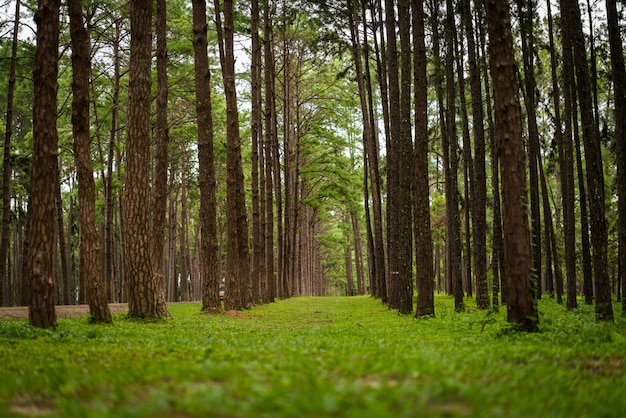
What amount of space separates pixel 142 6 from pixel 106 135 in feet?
60.3

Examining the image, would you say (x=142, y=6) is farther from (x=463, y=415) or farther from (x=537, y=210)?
(x=537, y=210)

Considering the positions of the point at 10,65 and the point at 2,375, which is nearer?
the point at 2,375

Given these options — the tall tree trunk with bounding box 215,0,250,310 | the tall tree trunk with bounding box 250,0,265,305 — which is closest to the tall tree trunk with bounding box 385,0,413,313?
the tall tree trunk with bounding box 215,0,250,310

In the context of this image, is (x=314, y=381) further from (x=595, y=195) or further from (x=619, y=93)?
(x=619, y=93)

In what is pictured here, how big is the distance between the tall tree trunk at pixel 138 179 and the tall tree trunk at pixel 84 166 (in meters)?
1.12

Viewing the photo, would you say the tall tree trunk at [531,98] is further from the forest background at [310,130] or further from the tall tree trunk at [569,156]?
the tall tree trunk at [569,156]

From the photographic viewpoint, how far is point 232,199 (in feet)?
64.2

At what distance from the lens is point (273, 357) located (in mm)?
5262

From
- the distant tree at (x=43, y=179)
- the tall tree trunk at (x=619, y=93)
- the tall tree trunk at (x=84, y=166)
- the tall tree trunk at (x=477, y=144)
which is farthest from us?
the tall tree trunk at (x=477, y=144)

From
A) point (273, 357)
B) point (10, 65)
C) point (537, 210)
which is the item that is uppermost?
point (10, 65)

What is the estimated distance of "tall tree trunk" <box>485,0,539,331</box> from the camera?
26.7ft

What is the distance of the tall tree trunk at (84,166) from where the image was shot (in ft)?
35.2

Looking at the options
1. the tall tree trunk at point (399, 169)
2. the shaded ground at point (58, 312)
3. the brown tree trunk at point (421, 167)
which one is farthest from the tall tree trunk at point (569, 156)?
the shaded ground at point (58, 312)

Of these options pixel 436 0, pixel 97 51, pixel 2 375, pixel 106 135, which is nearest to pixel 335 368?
pixel 2 375
